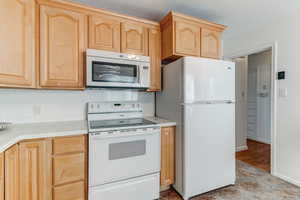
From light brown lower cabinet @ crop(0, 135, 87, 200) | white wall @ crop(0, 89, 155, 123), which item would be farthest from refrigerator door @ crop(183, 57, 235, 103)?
light brown lower cabinet @ crop(0, 135, 87, 200)

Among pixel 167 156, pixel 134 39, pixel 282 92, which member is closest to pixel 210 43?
pixel 134 39

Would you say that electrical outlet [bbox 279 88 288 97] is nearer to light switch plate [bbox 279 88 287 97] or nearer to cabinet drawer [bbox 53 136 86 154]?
light switch plate [bbox 279 88 287 97]

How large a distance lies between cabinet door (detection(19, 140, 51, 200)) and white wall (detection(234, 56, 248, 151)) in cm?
350

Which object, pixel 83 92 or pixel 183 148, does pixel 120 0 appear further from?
pixel 183 148

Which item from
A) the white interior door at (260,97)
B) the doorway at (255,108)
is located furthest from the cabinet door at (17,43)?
the white interior door at (260,97)

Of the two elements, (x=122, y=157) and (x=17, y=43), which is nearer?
(x=17, y=43)

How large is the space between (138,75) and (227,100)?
48.6 inches

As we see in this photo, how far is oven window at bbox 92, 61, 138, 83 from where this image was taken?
1.79 meters

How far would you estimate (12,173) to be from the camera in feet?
4.00

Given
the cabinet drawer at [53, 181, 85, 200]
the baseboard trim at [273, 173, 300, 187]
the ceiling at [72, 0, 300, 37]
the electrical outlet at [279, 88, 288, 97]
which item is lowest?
the baseboard trim at [273, 173, 300, 187]

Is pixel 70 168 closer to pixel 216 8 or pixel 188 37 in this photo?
pixel 188 37

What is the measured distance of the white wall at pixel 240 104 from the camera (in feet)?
11.1

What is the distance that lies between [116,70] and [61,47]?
65cm

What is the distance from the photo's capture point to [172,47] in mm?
2016
